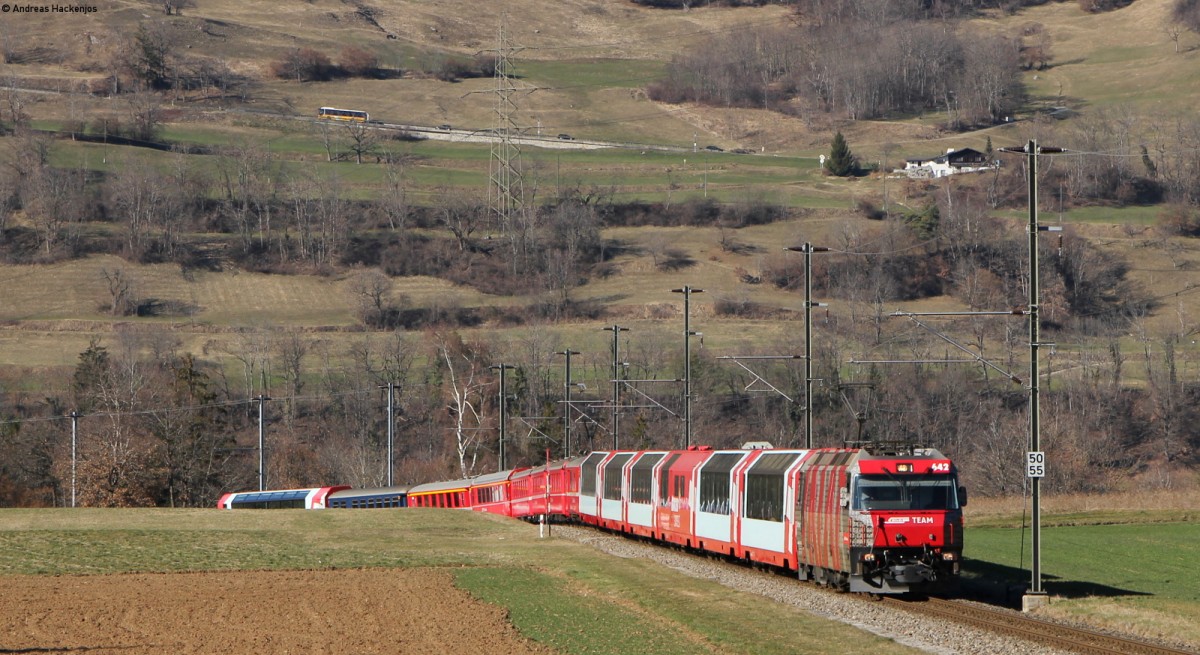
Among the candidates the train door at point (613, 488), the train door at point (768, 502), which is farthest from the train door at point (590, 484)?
the train door at point (768, 502)

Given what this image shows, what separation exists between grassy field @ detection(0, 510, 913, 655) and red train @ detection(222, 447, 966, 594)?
255cm

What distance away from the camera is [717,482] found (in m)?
49.4

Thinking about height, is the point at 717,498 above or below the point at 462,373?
below

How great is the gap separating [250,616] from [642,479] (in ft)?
88.1

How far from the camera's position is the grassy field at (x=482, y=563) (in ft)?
100

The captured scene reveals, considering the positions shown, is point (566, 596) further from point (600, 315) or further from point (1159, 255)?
point (1159, 255)

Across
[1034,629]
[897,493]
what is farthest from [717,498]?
[1034,629]

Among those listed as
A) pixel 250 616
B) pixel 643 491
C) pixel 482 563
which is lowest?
pixel 482 563

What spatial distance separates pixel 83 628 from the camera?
32.2m

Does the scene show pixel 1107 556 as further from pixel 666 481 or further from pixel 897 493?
pixel 897 493

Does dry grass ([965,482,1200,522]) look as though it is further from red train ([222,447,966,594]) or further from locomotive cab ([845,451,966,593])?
locomotive cab ([845,451,966,593])

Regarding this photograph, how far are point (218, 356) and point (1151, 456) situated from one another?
90.0m

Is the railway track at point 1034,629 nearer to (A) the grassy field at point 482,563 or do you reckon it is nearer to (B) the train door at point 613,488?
(A) the grassy field at point 482,563

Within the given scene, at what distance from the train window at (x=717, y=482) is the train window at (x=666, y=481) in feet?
13.9
